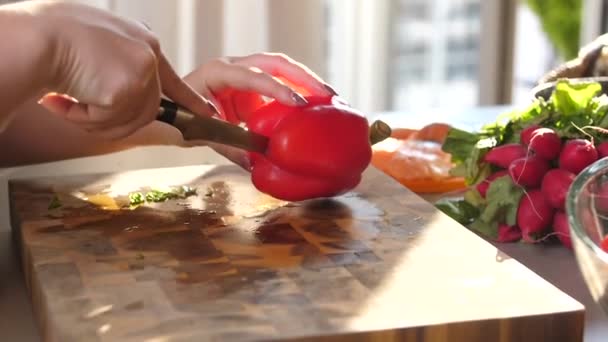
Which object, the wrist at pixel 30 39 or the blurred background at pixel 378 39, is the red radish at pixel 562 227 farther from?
the blurred background at pixel 378 39

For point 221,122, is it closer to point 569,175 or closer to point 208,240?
point 208,240

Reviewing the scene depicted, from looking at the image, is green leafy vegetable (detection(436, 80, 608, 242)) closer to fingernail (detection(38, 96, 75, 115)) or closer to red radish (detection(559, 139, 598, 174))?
red radish (detection(559, 139, 598, 174))

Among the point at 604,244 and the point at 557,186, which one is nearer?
the point at 604,244

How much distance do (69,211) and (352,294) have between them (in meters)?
0.34

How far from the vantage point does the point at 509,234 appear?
0.97 meters

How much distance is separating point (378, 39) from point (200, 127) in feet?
4.75

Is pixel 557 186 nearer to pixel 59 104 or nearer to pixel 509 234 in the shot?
pixel 509 234

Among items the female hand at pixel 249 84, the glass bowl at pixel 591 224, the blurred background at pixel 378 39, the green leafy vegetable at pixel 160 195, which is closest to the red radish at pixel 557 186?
the glass bowl at pixel 591 224

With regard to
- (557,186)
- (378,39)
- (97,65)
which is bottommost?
(378,39)

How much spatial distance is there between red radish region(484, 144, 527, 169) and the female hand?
0.55 feet

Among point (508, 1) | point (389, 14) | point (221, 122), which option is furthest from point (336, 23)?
point (221, 122)

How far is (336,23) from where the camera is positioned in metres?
2.30

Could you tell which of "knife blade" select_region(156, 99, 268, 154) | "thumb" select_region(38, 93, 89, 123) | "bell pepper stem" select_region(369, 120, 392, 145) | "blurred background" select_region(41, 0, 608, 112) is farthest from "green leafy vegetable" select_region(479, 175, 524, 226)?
"blurred background" select_region(41, 0, 608, 112)

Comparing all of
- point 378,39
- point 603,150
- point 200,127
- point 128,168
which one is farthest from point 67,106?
point 378,39
